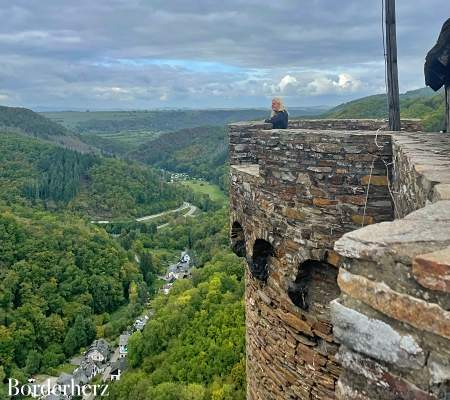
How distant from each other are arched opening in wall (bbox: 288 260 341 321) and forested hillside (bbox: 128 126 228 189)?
431ft

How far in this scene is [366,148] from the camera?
14.6 ft

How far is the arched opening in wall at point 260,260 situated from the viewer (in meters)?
5.68

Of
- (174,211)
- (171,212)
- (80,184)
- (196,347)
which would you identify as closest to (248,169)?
(196,347)

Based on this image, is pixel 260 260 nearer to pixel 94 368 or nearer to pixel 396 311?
pixel 396 311

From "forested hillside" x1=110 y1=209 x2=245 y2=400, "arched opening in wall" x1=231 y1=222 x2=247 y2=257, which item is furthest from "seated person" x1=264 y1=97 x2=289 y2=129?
"forested hillside" x1=110 y1=209 x2=245 y2=400

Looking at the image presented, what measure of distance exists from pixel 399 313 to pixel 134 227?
316 ft

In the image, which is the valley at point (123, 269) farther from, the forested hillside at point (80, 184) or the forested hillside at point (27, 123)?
the forested hillside at point (27, 123)

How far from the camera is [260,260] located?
5723mm

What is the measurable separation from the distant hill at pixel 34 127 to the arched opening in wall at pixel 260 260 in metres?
168

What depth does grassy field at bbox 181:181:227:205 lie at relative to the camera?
114 m

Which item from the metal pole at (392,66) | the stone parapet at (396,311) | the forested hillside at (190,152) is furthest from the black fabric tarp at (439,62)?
the forested hillside at (190,152)

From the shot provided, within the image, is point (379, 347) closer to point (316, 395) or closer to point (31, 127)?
point (316, 395)

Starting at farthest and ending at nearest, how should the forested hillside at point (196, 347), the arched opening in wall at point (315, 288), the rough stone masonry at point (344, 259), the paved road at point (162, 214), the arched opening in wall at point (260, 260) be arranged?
the paved road at point (162, 214) → the forested hillside at point (196, 347) → the arched opening in wall at point (260, 260) → the arched opening in wall at point (315, 288) → the rough stone masonry at point (344, 259)

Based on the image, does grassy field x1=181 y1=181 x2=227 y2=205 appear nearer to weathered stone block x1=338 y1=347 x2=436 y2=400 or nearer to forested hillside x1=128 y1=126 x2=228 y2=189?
forested hillside x1=128 y1=126 x2=228 y2=189
